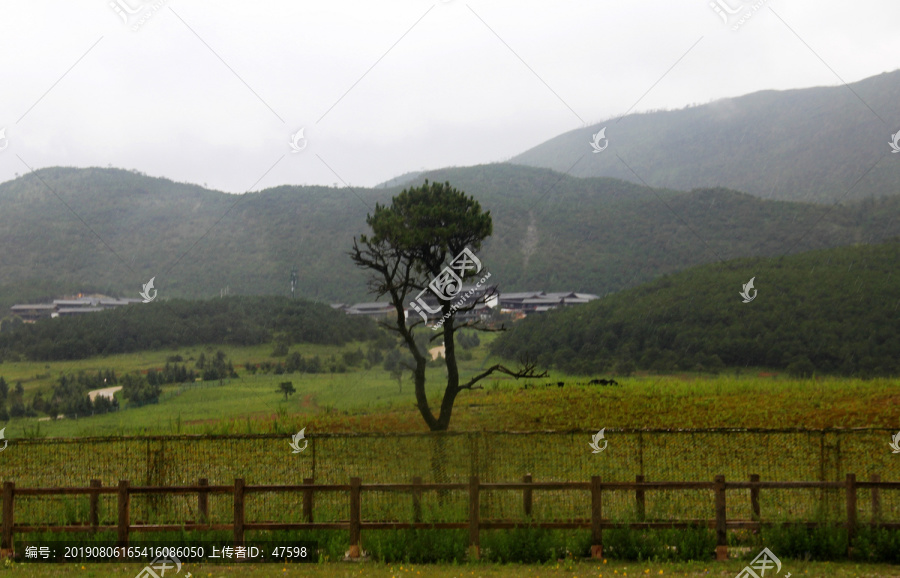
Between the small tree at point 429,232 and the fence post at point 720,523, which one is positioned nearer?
the fence post at point 720,523

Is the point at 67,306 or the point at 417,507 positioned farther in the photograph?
the point at 67,306

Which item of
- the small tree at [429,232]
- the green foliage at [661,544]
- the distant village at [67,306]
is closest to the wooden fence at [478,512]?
the green foliage at [661,544]

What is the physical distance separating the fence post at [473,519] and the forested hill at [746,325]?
38.4m

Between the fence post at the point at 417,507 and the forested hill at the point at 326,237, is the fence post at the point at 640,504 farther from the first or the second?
the forested hill at the point at 326,237

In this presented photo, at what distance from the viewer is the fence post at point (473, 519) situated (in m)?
10.5

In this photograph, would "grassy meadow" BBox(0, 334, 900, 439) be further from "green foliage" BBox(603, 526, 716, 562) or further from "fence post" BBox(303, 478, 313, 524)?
"green foliage" BBox(603, 526, 716, 562)

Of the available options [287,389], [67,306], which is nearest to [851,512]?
[287,389]

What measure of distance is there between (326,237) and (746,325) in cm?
5142

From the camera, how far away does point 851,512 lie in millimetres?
10641

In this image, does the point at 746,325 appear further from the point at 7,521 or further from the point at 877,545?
the point at 7,521

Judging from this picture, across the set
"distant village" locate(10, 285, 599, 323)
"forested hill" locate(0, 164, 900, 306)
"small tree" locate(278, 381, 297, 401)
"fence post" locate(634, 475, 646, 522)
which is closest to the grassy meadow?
"small tree" locate(278, 381, 297, 401)

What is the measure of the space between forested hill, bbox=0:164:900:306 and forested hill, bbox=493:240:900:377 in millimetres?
19498

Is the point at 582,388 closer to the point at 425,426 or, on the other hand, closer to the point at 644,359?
the point at 425,426

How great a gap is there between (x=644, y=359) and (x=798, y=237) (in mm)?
58544
